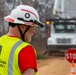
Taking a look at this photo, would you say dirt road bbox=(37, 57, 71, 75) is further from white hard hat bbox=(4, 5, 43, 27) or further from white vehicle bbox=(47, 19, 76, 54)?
white hard hat bbox=(4, 5, 43, 27)

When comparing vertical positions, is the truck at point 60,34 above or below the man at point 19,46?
below

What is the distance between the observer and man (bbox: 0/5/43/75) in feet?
9.89

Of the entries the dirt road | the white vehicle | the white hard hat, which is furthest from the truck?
the white hard hat

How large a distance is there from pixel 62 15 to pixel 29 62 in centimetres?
2360

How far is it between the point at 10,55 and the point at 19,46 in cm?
11

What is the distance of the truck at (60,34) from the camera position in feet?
76.9

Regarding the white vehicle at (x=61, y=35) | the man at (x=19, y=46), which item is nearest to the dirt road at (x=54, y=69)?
the white vehicle at (x=61, y=35)

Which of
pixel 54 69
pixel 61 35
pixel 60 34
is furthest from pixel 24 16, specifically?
pixel 60 34

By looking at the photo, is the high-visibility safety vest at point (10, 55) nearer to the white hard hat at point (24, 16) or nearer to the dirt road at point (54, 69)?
the white hard hat at point (24, 16)

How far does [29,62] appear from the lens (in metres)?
2.99

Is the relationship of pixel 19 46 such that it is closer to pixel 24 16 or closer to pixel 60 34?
pixel 24 16

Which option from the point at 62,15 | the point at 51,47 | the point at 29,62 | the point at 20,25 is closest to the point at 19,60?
the point at 29,62

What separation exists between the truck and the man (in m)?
20.1

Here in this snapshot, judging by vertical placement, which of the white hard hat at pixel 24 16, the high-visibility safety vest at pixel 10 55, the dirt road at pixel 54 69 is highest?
the white hard hat at pixel 24 16
